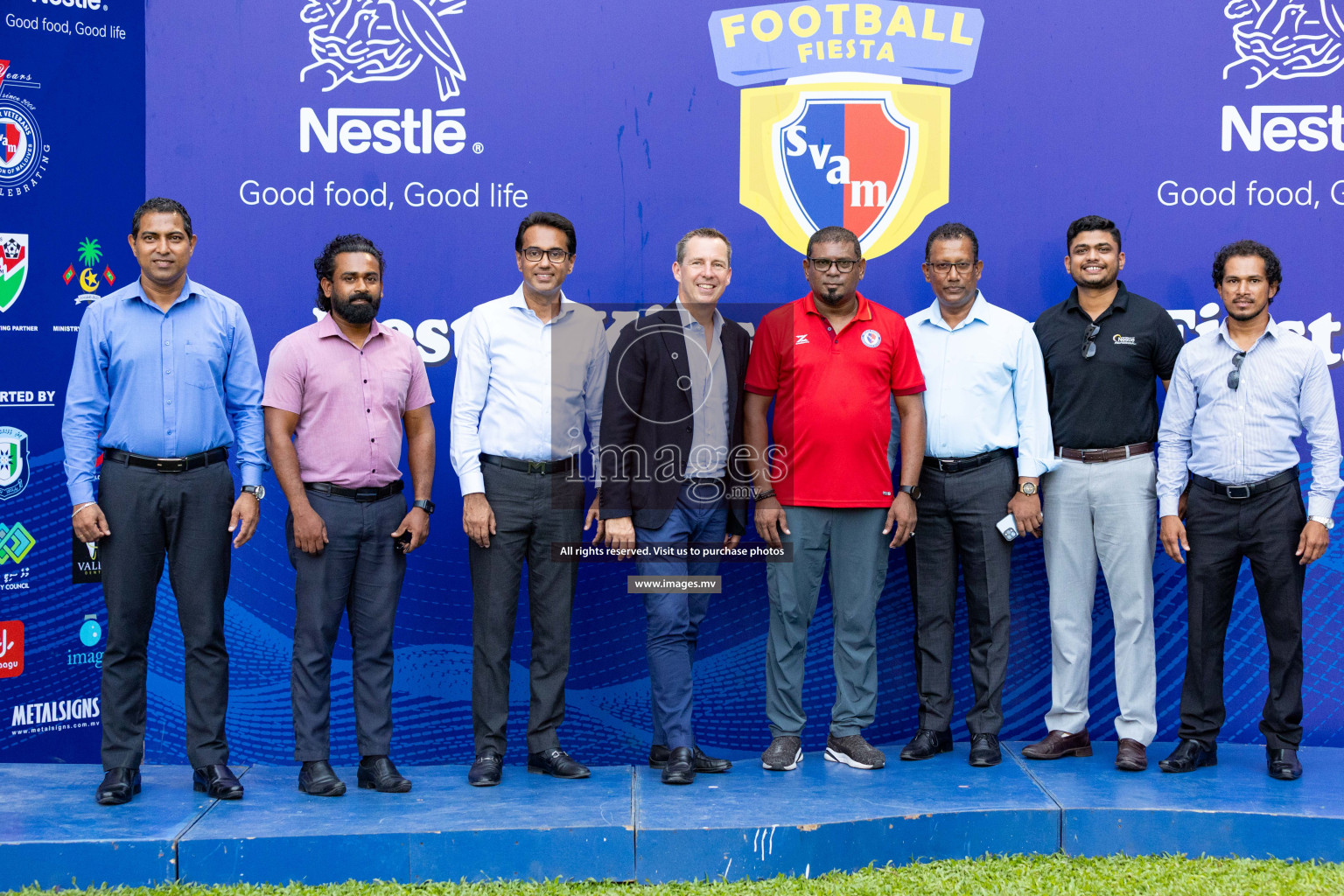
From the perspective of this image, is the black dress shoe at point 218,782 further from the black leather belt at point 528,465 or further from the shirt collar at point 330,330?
the shirt collar at point 330,330

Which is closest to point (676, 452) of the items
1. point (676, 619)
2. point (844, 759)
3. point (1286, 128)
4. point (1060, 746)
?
point (676, 619)

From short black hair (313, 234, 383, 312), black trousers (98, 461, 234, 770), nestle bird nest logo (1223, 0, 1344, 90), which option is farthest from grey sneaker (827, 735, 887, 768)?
nestle bird nest logo (1223, 0, 1344, 90)

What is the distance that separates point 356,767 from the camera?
13.8 ft

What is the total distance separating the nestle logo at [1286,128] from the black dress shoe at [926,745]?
261 centimetres

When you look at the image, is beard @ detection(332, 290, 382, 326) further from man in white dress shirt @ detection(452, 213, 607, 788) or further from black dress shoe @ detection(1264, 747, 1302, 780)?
black dress shoe @ detection(1264, 747, 1302, 780)

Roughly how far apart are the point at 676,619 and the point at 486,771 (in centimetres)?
84

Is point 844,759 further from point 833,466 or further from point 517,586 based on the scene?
point 517,586

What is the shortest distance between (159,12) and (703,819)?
3.64 meters

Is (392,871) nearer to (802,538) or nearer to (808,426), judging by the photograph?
(802,538)

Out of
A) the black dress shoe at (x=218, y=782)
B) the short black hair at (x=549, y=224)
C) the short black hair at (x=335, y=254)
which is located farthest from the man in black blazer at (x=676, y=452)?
the black dress shoe at (x=218, y=782)

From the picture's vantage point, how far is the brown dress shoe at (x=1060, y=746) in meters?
4.04

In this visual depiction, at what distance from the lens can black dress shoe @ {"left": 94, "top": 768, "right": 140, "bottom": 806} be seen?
3520 millimetres

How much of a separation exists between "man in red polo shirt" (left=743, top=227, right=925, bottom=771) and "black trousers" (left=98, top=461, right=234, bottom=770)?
1.83m

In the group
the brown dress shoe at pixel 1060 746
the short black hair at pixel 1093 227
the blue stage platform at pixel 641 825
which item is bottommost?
the blue stage platform at pixel 641 825
